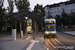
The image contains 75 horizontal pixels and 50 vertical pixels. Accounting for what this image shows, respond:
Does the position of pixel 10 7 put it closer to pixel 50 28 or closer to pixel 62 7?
pixel 50 28

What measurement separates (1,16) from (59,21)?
3898 centimetres

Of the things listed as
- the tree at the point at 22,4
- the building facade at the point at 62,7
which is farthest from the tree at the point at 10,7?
the building facade at the point at 62,7

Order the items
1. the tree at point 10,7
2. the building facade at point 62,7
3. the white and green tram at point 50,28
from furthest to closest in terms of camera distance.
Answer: the building facade at point 62,7
the tree at point 10,7
the white and green tram at point 50,28

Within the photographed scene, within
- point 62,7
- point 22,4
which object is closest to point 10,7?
point 22,4

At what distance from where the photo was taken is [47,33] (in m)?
24.0

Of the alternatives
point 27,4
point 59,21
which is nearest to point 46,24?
point 27,4

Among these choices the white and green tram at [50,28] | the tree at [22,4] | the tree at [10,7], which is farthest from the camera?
the tree at [10,7]

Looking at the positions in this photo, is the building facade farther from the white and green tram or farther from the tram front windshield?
the tram front windshield

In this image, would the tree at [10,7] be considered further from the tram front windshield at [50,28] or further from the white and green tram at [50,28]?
the tram front windshield at [50,28]

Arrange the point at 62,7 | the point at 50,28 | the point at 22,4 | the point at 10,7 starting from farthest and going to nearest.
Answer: the point at 62,7, the point at 10,7, the point at 22,4, the point at 50,28

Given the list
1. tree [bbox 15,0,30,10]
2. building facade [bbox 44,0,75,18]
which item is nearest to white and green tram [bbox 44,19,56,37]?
tree [bbox 15,0,30,10]

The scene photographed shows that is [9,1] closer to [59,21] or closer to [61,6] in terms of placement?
[59,21]

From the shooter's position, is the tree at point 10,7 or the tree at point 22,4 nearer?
the tree at point 22,4

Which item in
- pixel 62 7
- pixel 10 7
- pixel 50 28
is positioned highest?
pixel 62 7
